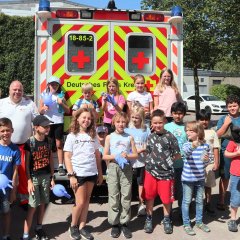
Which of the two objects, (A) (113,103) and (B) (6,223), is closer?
(B) (6,223)

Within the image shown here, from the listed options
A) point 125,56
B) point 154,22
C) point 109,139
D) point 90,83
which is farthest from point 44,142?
point 154,22

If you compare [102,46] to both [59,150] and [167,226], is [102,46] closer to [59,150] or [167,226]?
[59,150]

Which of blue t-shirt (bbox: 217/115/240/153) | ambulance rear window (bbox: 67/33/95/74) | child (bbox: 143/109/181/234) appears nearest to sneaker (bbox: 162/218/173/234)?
child (bbox: 143/109/181/234)

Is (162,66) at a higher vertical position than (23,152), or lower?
higher

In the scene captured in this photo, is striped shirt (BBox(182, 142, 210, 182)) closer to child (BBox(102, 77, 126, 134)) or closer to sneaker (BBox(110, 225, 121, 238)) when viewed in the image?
sneaker (BBox(110, 225, 121, 238))

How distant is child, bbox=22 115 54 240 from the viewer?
4.59 meters

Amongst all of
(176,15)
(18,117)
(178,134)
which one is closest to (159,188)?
(178,134)

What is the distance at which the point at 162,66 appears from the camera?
21.8 feet

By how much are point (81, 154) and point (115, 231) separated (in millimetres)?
1056

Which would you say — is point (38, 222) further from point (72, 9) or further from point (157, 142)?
point (72, 9)

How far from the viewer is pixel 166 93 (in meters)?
6.11

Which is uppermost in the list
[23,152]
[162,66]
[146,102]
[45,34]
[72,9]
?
[72,9]

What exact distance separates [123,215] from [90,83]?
7.67 ft

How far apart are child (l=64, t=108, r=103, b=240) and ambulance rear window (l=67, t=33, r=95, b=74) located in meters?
1.76
